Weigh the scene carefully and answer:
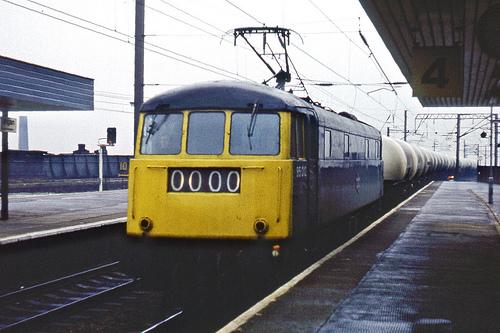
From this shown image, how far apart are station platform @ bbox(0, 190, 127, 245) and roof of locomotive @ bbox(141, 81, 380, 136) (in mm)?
4589

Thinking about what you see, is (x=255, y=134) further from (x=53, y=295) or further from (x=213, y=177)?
(x=53, y=295)

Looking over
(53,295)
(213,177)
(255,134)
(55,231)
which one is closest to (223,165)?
(213,177)

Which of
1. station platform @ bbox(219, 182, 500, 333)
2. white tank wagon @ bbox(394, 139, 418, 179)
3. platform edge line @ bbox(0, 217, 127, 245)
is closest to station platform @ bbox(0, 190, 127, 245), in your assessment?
platform edge line @ bbox(0, 217, 127, 245)

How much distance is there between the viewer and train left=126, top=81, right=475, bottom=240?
955 centimetres

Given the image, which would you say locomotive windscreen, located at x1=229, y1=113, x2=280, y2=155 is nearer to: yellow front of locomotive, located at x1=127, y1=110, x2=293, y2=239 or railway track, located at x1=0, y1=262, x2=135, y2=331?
yellow front of locomotive, located at x1=127, y1=110, x2=293, y2=239

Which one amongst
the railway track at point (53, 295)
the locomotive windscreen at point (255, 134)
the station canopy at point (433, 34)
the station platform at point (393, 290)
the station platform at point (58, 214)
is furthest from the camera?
the station platform at point (58, 214)

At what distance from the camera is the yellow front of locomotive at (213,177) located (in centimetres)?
954

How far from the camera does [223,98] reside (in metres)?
10.1

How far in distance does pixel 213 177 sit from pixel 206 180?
106 millimetres

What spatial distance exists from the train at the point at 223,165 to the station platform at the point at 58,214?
422 cm

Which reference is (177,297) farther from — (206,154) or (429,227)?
(429,227)

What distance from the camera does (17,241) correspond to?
1291cm

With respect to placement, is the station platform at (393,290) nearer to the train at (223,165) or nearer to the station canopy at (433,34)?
the train at (223,165)

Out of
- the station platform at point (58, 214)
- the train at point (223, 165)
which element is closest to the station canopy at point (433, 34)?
the train at point (223, 165)
